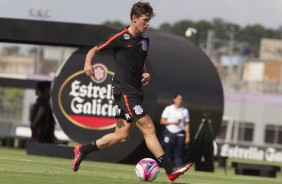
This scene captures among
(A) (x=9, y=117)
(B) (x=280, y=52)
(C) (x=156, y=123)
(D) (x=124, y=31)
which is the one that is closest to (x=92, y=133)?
(C) (x=156, y=123)

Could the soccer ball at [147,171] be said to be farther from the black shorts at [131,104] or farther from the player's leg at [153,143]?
the black shorts at [131,104]

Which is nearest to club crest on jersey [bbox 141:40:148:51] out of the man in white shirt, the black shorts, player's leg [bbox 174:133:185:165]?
the black shorts

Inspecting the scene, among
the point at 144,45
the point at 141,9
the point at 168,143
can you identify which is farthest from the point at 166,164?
the point at 168,143

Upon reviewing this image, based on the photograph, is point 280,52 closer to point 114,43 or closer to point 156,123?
point 156,123

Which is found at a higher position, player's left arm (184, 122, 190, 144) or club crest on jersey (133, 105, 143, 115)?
club crest on jersey (133, 105, 143, 115)

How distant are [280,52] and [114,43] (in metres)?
131

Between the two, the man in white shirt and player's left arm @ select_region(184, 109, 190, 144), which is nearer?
the man in white shirt

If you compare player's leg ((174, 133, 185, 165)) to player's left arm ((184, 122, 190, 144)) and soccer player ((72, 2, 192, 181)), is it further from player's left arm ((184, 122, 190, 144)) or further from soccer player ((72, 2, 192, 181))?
soccer player ((72, 2, 192, 181))

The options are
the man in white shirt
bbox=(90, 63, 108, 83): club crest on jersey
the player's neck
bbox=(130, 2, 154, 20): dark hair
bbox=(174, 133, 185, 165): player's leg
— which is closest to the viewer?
bbox=(130, 2, 154, 20): dark hair

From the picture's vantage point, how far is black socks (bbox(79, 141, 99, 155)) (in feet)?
51.0

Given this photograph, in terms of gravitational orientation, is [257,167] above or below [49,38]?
below

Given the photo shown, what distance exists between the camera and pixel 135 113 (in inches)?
579

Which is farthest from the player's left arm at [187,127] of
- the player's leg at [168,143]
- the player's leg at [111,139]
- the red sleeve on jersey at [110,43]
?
the red sleeve on jersey at [110,43]

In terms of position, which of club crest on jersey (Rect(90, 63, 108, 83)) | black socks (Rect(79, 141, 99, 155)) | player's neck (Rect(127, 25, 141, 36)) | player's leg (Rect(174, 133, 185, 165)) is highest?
player's neck (Rect(127, 25, 141, 36))
